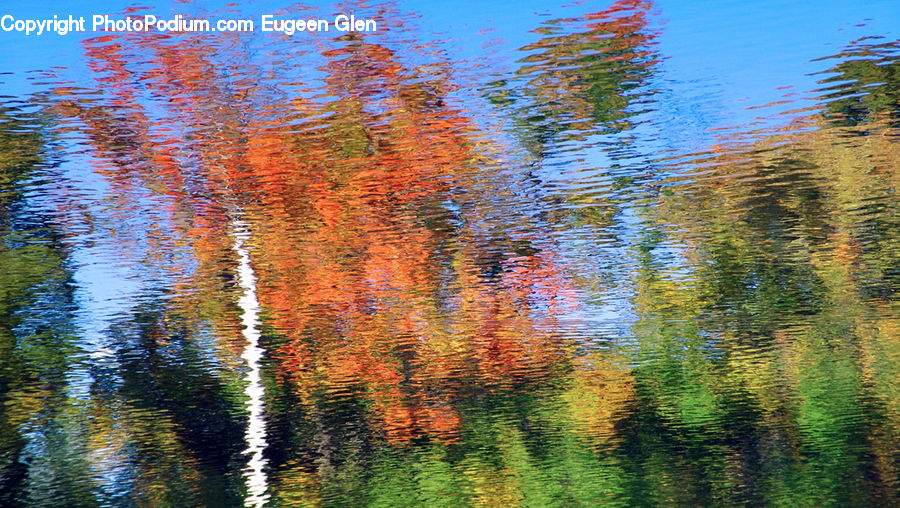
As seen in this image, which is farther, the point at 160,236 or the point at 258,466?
the point at 258,466

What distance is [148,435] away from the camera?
634 centimetres

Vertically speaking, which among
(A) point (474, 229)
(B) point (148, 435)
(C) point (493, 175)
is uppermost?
(C) point (493, 175)

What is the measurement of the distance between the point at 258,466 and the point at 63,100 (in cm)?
526

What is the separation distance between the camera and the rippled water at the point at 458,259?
239 cm

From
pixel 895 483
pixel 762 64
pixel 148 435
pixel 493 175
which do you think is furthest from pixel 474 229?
pixel 895 483

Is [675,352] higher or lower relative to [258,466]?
higher

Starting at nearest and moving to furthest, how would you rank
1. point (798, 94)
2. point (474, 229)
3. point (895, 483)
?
point (798, 94) < point (474, 229) < point (895, 483)

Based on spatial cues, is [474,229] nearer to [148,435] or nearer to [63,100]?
[63,100]

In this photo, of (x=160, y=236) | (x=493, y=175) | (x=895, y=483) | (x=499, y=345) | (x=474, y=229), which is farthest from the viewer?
(x=895, y=483)

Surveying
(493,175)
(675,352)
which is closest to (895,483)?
(675,352)

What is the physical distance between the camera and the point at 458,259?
4.05 m

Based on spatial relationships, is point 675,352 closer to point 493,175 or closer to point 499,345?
point 499,345

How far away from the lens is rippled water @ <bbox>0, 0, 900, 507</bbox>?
2391mm

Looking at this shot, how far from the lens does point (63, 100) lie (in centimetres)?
240
